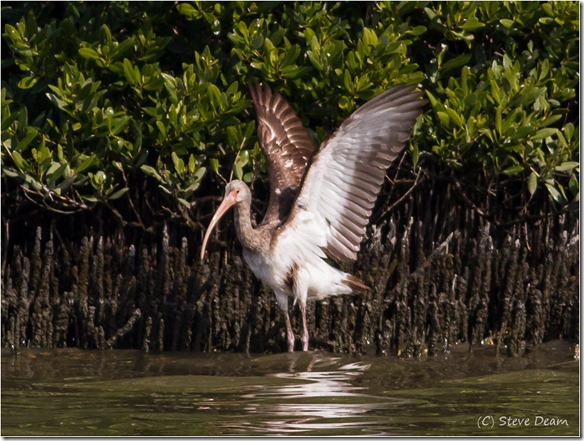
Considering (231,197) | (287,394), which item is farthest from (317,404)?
(231,197)

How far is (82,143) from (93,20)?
918 millimetres

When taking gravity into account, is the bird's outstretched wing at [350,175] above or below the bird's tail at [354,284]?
above

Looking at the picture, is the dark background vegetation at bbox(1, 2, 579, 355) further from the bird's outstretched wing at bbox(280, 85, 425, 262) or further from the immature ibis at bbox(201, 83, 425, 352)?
the bird's outstretched wing at bbox(280, 85, 425, 262)

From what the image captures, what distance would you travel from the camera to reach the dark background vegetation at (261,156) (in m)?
9.11

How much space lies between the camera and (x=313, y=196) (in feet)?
28.8

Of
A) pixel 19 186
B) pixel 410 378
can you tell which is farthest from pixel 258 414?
pixel 19 186

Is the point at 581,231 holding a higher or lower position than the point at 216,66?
lower

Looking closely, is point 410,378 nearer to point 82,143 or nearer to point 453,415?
point 453,415

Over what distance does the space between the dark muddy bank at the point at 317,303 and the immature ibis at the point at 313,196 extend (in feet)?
1.03

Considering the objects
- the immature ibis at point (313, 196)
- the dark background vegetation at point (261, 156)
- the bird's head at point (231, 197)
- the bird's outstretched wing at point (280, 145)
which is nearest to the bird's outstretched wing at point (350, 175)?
the immature ibis at point (313, 196)

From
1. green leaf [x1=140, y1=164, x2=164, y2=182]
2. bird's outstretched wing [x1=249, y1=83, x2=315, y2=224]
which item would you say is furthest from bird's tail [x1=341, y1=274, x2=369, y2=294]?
green leaf [x1=140, y1=164, x2=164, y2=182]

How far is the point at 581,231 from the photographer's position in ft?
30.2

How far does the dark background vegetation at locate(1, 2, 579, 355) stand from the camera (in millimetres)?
9109

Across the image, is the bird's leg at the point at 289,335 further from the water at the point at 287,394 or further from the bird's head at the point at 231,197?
the bird's head at the point at 231,197
